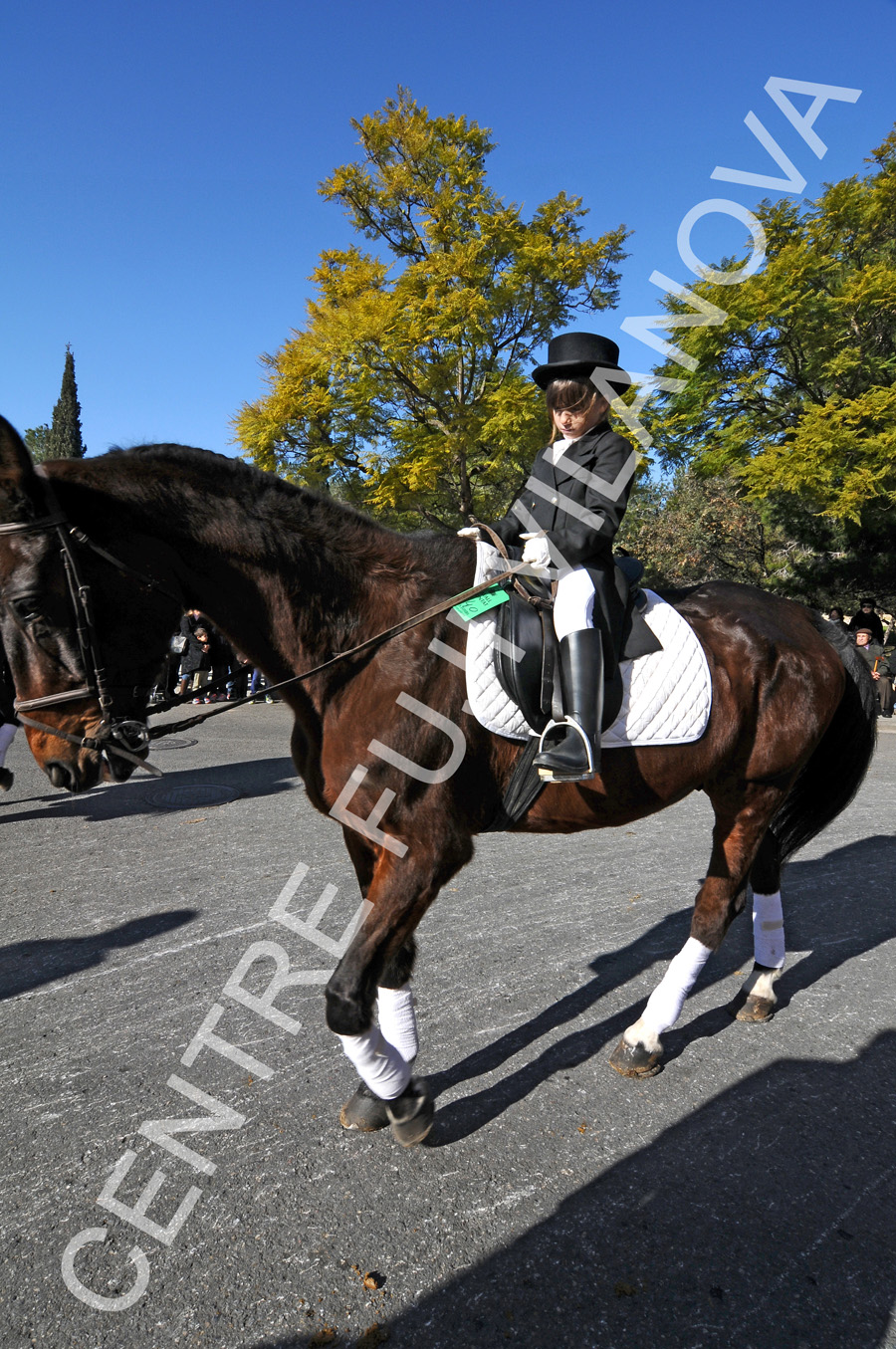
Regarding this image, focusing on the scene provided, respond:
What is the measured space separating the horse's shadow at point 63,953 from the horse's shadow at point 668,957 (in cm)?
206

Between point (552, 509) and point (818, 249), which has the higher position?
point (818, 249)

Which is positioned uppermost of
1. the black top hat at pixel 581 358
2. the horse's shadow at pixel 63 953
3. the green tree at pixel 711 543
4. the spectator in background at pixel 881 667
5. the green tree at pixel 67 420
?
the green tree at pixel 67 420

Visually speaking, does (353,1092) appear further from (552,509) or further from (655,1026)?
(552,509)

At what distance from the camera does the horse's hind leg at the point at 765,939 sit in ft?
11.2

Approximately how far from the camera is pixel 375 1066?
98.5 inches

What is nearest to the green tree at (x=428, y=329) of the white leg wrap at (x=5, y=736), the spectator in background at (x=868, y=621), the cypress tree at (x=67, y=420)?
the spectator in background at (x=868, y=621)

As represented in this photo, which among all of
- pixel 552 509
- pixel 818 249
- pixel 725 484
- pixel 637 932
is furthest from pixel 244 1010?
pixel 725 484

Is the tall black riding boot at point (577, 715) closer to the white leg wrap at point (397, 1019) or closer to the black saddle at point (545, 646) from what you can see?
the black saddle at point (545, 646)

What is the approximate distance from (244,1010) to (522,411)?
15926 millimetres

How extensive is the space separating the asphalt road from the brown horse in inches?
13.1

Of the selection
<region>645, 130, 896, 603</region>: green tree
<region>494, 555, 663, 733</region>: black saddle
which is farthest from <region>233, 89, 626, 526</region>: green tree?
<region>494, 555, 663, 733</region>: black saddle

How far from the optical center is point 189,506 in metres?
2.46

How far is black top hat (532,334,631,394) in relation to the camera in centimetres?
282

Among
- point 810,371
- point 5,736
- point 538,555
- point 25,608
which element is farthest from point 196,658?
point 810,371
